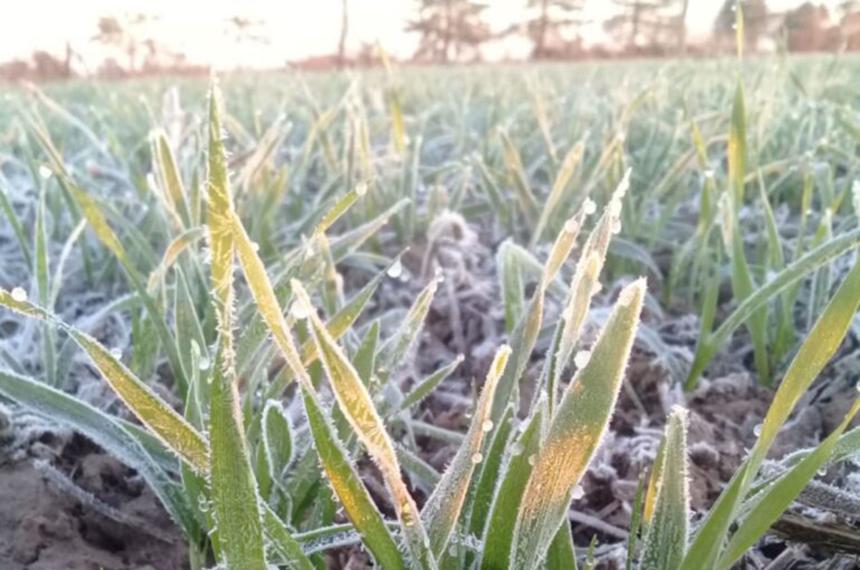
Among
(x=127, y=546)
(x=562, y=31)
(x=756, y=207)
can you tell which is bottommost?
(x=127, y=546)

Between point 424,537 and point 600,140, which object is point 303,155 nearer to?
point 600,140

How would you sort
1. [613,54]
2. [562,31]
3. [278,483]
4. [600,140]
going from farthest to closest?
[562,31]
[613,54]
[600,140]
[278,483]

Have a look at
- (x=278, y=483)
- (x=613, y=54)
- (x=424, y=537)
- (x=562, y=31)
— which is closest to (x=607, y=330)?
(x=424, y=537)

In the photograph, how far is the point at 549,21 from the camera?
1021 inches

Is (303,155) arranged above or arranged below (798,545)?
above

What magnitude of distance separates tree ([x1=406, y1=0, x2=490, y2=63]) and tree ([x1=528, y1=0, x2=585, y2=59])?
5.33ft

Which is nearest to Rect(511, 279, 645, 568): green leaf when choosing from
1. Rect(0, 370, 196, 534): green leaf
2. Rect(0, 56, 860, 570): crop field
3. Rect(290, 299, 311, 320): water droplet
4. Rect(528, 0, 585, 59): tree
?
Rect(0, 56, 860, 570): crop field

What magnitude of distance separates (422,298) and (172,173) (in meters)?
0.31

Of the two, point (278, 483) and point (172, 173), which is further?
point (172, 173)

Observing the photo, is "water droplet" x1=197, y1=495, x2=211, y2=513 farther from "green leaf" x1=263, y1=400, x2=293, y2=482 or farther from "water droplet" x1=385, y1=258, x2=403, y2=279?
"water droplet" x1=385, y1=258, x2=403, y2=279

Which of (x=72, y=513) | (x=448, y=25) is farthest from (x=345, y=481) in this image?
(x=448, y=25)

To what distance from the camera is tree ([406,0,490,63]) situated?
25.6 metres

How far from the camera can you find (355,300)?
545 millimetres

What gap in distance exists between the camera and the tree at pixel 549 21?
83.1ft
